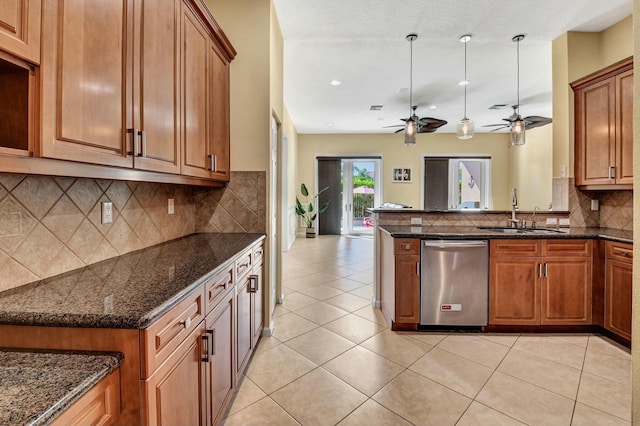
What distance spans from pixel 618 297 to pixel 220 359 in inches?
125

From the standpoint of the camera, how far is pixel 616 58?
3148mm

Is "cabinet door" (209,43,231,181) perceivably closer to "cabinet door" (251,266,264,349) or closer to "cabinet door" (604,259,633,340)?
"cabinet door" (251,266,264,349)

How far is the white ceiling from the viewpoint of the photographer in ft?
9.47

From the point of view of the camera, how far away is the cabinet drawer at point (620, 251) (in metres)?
2.45

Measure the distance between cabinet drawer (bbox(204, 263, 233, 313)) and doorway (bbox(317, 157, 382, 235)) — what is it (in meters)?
6.97

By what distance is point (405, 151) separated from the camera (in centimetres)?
848

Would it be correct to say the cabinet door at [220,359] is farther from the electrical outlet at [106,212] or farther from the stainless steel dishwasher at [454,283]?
the stainless steel dishwasher at [454,283]

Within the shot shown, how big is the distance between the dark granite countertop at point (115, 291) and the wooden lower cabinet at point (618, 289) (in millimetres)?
3073

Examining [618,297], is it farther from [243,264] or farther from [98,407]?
[98,407]

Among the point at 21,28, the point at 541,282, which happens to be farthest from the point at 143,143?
the point at 541,282

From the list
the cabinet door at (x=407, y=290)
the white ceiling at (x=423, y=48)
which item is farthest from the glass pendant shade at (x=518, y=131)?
the cabinet door at (x=407, y=290)

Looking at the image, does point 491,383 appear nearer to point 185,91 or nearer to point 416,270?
point 416,270

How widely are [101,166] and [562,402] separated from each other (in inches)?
109

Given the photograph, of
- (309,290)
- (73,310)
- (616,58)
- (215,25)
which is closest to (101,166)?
(73,310)
